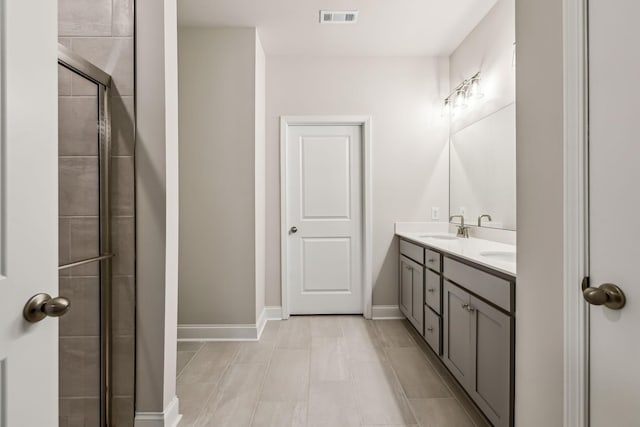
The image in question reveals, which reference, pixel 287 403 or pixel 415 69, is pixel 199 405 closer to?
pixel 287 403

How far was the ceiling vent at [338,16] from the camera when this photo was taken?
288 cm

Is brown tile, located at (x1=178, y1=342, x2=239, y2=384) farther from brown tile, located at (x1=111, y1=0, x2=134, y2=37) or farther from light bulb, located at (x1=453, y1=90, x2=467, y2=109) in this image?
light bulb, located at (x1=453, y1=90, x2=467, y2=109)

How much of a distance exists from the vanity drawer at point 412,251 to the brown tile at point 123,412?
2.10 metres

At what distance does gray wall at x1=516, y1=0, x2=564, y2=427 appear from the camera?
3.46 feet

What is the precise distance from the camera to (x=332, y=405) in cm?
208

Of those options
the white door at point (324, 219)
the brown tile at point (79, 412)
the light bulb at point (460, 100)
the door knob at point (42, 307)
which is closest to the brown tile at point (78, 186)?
the brown tile at point (79, 412)

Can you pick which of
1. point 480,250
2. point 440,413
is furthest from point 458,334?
point 480,250

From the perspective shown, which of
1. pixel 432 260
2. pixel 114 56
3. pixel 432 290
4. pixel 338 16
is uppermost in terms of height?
pixel 338 16

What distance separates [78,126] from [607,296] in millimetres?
2004

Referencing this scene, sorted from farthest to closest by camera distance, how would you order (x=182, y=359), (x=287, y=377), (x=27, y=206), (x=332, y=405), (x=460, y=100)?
(x=460, y=100) < (x=182, y=359) < (x=287, y=377) < (x=332, y=405) < (x=27, y=206)

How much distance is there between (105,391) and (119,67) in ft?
5.03

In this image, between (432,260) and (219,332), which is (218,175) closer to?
(219,332)

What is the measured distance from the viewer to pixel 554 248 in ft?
3.53

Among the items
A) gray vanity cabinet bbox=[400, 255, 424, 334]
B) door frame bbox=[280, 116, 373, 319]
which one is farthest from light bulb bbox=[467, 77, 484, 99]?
gray vanity cabinet bbox=[400, 255, 424, 334]
